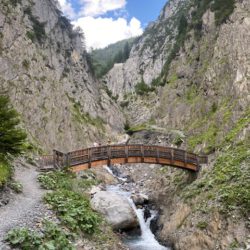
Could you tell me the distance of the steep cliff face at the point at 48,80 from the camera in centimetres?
6056

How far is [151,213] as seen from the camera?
38.0 metres

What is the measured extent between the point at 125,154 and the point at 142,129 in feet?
145

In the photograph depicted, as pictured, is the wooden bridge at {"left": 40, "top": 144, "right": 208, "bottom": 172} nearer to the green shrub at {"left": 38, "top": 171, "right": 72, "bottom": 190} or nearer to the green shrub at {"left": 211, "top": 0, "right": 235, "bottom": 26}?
the green shrub at {"left": 38, "top": 171, "right": 72, "bottom": 190}

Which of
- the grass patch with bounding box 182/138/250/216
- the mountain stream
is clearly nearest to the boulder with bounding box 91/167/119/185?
the mountain stream

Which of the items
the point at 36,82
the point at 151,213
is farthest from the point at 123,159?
the point at 36,82

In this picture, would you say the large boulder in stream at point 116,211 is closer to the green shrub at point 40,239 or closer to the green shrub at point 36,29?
the green shrub at point 40,239

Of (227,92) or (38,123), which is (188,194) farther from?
(38,123)

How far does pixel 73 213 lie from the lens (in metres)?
19.9

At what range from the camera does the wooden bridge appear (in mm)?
35075

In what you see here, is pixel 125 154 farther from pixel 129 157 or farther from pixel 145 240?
pixel 145 240

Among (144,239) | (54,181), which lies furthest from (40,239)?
(144,239)

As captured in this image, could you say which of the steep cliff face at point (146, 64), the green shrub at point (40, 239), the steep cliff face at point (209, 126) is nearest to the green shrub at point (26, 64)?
the steep cliff face at point (209, 126)

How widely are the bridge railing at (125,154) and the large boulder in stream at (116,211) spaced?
4.18m

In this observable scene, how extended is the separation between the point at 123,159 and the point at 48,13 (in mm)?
60942
